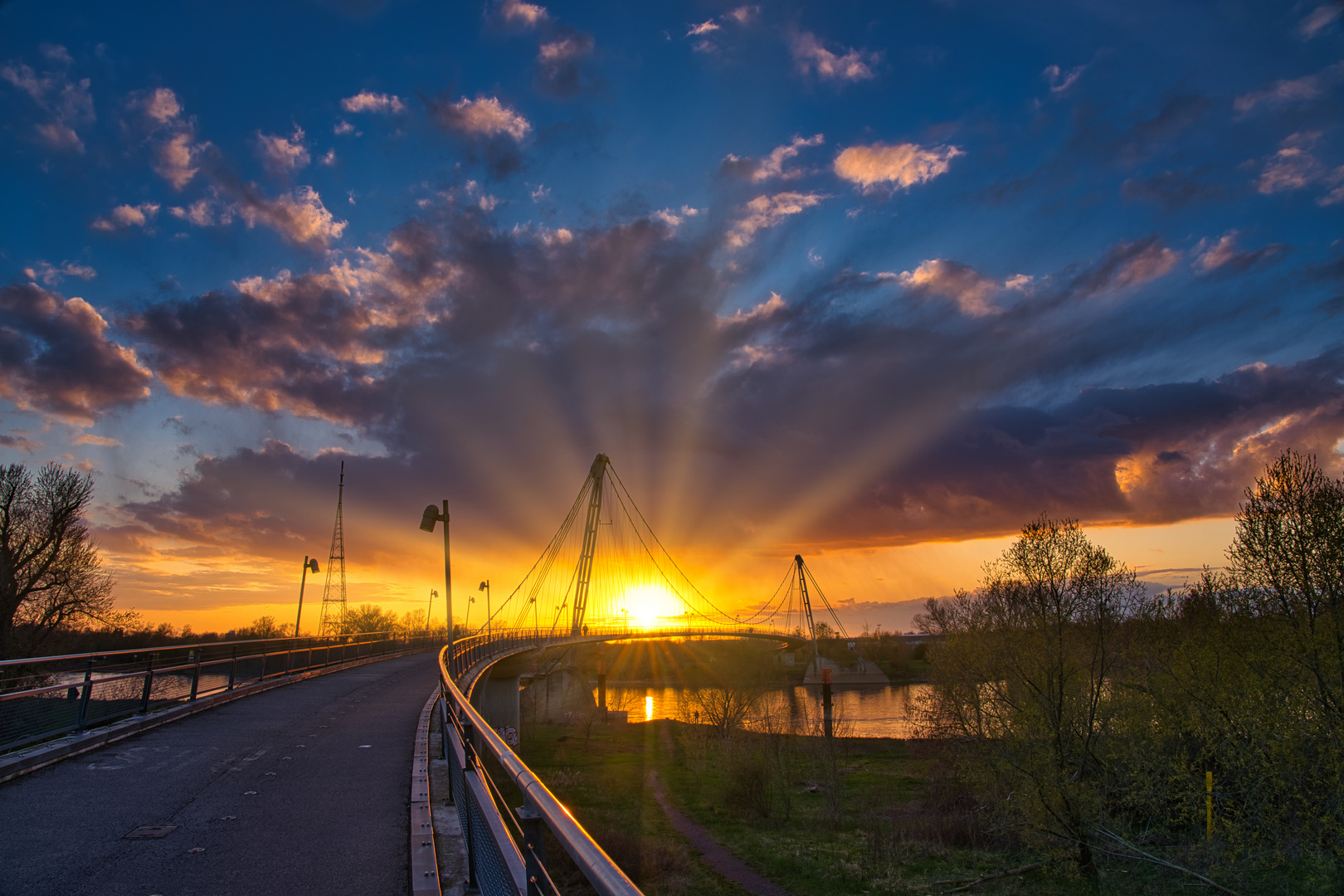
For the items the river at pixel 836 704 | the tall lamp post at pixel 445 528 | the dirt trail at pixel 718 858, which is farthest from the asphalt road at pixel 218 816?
the river at pixel 836 704

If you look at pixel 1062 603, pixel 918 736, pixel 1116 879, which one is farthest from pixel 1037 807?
pixel 918 736

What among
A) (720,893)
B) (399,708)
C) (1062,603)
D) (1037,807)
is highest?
(1062,603)

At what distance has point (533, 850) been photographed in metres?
2.88

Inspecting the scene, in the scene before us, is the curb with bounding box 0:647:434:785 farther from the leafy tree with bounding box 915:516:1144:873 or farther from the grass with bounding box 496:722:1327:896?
the leafy tree with bounding box 915:516:1144:873

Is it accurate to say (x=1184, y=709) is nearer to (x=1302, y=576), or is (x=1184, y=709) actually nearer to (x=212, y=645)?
(x=1302, y=576)

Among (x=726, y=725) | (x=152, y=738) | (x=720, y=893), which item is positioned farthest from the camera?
(x=726, y=725)

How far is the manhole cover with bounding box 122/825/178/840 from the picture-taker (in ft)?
21.5

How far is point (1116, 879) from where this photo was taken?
2411 cm

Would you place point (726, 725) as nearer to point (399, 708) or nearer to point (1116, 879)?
point (1116, 879)

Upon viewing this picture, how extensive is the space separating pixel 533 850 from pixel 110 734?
1162cm

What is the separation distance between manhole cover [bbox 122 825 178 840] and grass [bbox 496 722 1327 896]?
17.5 m

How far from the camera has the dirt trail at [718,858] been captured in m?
26.5

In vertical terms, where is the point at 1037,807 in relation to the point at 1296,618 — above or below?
below

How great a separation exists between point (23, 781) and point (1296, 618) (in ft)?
106
